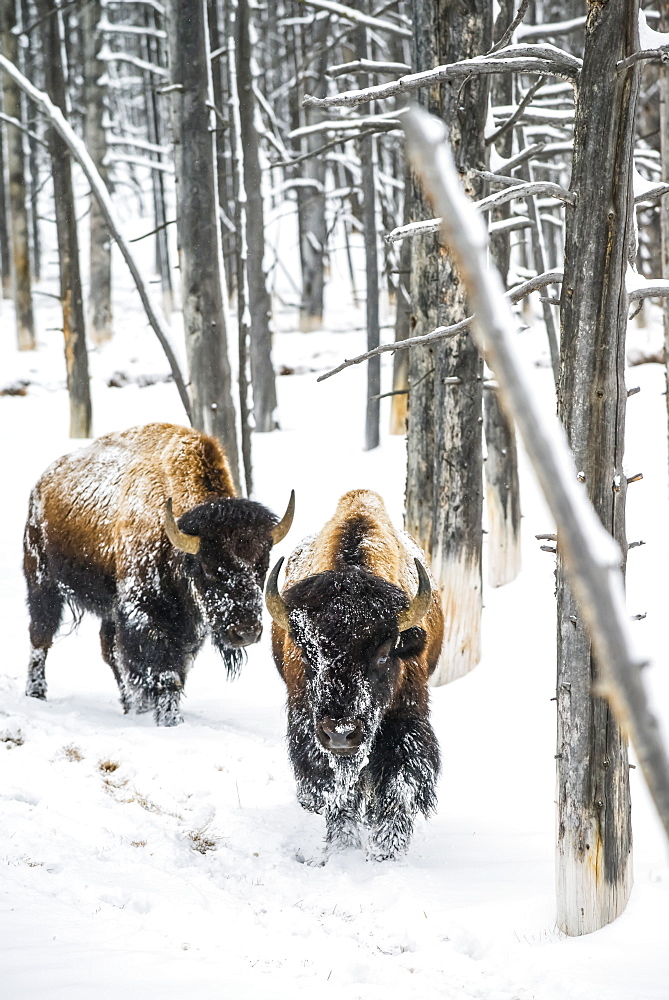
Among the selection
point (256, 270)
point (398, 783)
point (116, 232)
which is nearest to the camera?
point (398, 783)

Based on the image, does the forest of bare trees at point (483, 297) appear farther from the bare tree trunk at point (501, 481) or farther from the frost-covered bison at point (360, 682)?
the frost-covered bison at point (360, 682)

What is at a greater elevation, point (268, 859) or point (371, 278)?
point (371, 278)

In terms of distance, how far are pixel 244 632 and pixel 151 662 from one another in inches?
37.4

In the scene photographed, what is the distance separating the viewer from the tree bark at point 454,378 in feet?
21.9

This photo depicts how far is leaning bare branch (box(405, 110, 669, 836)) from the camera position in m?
0.98

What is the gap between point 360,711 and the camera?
13.6 feet

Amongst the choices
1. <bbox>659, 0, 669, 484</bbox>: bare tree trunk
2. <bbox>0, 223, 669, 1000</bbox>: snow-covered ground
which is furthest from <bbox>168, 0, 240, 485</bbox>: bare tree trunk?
<bbox>659, 0, 669, 484</bbox>: bare tree trunk

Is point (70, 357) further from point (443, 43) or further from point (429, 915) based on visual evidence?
point (429, 915)

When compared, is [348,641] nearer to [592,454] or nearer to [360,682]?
[360,682]

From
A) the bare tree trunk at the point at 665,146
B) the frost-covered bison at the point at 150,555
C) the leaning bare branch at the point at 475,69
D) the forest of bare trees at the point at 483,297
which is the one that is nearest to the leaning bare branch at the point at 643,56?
the forest of bare trees at the point at 483,297

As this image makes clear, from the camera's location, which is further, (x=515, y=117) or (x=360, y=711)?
(x=515, y=117)

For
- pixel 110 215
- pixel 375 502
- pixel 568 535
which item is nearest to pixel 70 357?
pixel 110 215

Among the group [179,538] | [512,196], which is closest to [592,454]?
[512,196]

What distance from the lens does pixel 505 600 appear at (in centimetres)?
900
